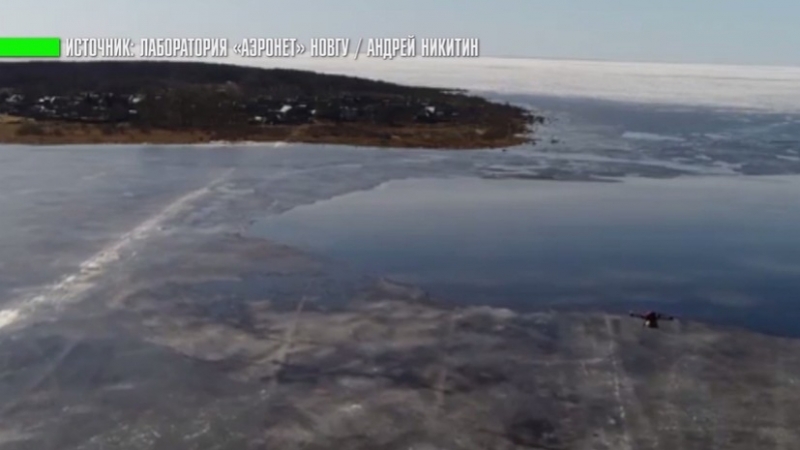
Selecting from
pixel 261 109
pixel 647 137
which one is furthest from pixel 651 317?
pixel 261 109

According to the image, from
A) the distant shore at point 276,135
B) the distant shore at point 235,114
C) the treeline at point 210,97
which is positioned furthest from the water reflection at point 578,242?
the treeline at point 210,97

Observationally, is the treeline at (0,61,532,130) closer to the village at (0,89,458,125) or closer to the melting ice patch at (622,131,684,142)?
the village at (0,89,458,125)

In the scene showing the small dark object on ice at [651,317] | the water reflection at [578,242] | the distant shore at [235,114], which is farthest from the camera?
the distant shore at [235,114]

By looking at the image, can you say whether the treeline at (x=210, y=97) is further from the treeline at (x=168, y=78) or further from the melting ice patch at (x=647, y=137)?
the melting ice patch at (x=647, y=137)

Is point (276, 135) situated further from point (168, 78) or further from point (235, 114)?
point (168, 78)

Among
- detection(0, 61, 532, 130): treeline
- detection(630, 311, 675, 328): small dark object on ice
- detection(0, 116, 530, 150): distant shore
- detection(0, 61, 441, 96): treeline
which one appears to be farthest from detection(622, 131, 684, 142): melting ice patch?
detection(630, 311, 675, 328): small dark object on ice

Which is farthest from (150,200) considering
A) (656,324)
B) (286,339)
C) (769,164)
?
(769,164)

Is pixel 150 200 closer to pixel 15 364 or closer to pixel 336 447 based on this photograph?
pixel 15 364
